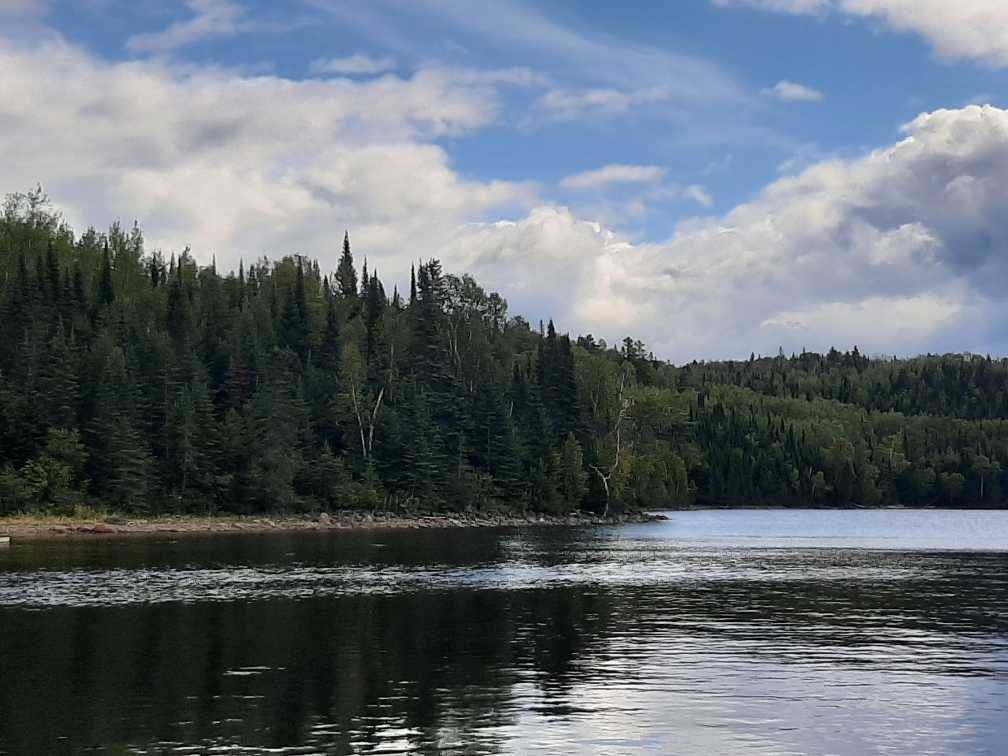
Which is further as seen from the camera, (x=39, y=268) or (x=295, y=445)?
(x=39, y=268)

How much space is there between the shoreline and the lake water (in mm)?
36081

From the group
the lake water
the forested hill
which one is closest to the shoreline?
the forested hill

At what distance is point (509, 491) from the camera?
168000mm

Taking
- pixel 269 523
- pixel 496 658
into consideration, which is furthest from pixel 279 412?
pixel 496 658

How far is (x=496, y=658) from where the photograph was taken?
38188 millimetres

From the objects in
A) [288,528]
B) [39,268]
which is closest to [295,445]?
[288,528]

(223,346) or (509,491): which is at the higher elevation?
(223,346)

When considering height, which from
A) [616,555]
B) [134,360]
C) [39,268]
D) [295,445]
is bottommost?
[616,555]

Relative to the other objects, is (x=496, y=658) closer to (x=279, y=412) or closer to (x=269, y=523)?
(x=269, y=523)

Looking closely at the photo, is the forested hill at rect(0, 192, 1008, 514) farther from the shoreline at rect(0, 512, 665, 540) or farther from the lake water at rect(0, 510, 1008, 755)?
the lake water at rect(0, 510, 1008, 755)

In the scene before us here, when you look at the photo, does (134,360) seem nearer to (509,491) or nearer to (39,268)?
(39,268)

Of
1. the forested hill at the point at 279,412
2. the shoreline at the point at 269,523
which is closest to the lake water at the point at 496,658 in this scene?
the shoreline at the point at 269,523

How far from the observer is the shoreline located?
371ft

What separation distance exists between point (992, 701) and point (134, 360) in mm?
132008
